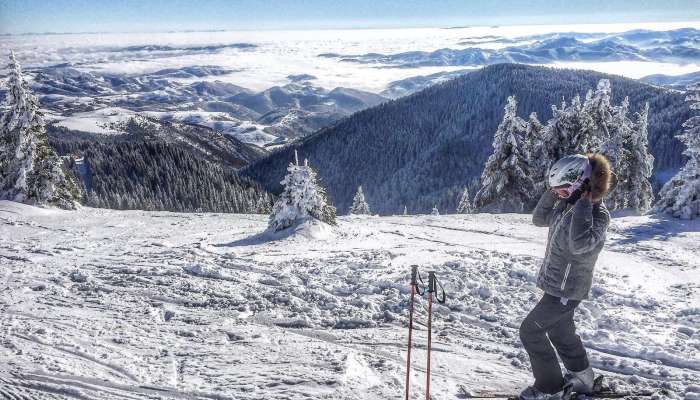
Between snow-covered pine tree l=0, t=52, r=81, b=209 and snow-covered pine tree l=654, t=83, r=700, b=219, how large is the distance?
26759 millimetres

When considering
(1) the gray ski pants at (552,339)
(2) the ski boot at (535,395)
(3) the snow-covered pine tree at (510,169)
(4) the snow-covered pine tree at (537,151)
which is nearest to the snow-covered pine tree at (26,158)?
(2) the ski boot at (535,395)

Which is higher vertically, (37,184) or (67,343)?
(37,184)

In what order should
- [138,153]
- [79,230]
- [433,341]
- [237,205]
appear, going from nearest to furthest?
[433,341] → [79,230] → [237,205] → [138,153]

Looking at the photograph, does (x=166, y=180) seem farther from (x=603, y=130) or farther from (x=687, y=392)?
(x=687, y=392)

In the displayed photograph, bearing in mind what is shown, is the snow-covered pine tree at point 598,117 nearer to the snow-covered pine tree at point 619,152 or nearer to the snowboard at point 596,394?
the snow-covered pine tree at point 619,152

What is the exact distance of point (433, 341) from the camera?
23.5 feet

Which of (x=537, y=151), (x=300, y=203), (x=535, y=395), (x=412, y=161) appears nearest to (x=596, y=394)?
(x=535, y=395)

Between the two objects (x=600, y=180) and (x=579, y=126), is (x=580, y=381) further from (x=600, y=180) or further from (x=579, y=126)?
(x=579, y=126)

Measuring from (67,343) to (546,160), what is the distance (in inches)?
1331

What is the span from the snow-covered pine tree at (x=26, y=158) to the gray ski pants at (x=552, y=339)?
22558 mm

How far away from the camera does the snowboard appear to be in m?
5.26

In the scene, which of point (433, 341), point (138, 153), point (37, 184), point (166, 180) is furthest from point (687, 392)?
point (138, 153)

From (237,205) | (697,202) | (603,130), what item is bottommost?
(237,205)

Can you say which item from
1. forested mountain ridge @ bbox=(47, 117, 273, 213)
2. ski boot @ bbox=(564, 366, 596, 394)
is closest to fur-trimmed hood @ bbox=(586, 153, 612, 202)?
ski boot @ bbox=(564, 366, 596, 394)
